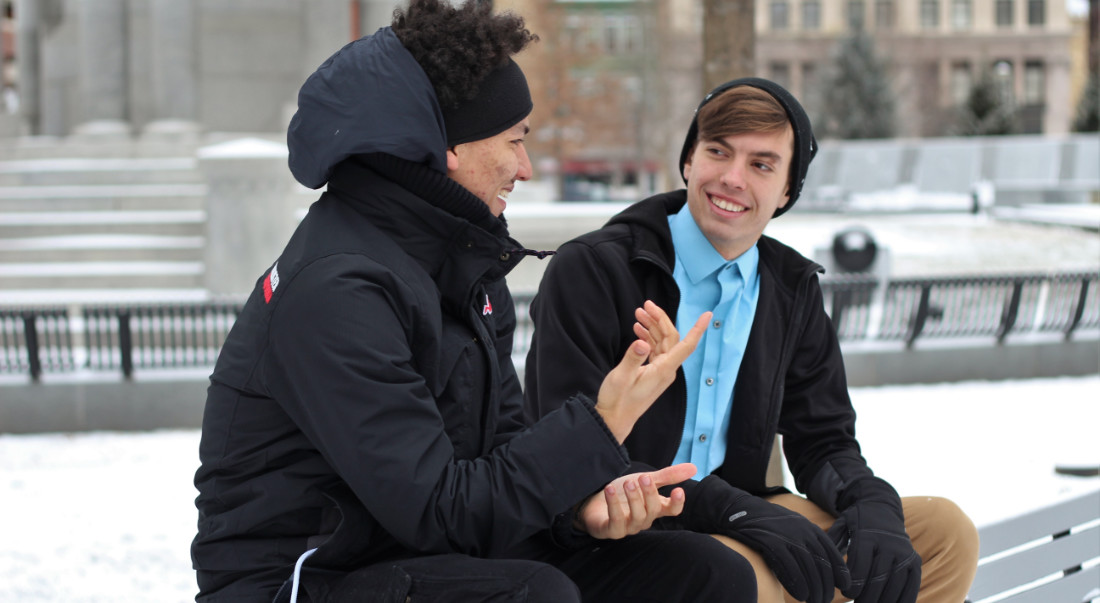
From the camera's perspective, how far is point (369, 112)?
A: 2.01m

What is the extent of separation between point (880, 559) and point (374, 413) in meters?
1.45

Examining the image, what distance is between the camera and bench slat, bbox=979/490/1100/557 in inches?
125

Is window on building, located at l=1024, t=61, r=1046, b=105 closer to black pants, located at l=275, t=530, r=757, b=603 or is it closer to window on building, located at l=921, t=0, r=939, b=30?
window on building, located at l=921, t=0, r=939, b=30

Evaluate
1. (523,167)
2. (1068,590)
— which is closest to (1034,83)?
(1068,590)

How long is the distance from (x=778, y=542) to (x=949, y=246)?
21.3m

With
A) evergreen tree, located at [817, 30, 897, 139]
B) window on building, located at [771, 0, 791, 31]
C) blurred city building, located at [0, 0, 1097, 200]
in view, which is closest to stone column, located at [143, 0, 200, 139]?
blurred city building, located at [0, 0, 1097, 200]

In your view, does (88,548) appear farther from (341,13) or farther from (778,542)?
(341,13)

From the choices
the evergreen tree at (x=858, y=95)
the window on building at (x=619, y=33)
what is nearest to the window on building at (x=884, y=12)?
the window on building at (x=619, y=33)

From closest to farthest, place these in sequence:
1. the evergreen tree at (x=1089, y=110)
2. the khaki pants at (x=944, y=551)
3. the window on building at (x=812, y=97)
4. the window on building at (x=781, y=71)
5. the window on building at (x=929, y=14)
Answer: the khaki pants at (x=944, y=551) < the evergreen tree at (x=1089, y=110) < the window on building at (x=812, y=97) < the window on building at (x=781, y=71) < the window on building at (x=929, y=14)

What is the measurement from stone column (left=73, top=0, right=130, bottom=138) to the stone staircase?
1139 millimetres

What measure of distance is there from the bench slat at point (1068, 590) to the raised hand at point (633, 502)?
5.49 feet

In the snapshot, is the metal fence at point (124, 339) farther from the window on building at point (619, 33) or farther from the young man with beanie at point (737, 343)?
the window on building at point (619, 33)

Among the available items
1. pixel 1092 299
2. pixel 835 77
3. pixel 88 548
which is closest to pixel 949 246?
pixel 1092 299

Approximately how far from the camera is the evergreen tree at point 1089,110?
1593 inches
